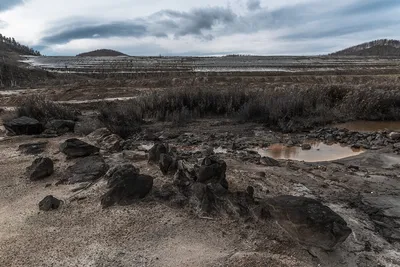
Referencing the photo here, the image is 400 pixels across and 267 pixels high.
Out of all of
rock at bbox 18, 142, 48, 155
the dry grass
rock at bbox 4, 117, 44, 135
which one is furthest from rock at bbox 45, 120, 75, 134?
rock at bbox 18, 142, 48, 155

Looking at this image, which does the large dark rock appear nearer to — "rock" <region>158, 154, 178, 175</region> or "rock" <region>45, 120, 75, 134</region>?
"rock" <region>158, 154, 178, 175</region>

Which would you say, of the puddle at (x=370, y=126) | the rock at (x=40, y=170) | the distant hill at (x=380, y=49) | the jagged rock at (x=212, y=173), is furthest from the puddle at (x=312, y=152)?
the distant hill at (x=380, y=49)

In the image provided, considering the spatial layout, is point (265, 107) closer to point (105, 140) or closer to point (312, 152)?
point (312, 152)

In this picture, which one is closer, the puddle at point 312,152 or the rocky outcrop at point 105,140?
the rocky outcrop at point 105,140

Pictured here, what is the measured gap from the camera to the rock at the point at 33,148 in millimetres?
8991

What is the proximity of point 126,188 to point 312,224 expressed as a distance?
115 inches

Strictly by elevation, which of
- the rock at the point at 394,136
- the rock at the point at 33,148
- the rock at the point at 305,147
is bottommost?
the rock at the point at 305,147

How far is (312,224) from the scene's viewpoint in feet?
14.7

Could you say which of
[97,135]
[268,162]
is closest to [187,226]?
[268,162]

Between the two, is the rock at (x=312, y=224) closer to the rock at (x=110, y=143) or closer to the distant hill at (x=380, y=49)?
the rock at (x=110, y=143)

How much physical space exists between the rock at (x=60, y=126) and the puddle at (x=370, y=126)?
9287 millimetres

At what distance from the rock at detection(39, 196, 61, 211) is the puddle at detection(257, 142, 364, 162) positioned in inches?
223

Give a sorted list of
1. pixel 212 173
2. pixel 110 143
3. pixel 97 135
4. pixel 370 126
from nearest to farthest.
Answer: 1. pixel 212 173
2. pixel 110 143
3. pixel 97 135
4. pixel 370 126

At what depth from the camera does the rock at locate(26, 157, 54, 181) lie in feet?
23.4
